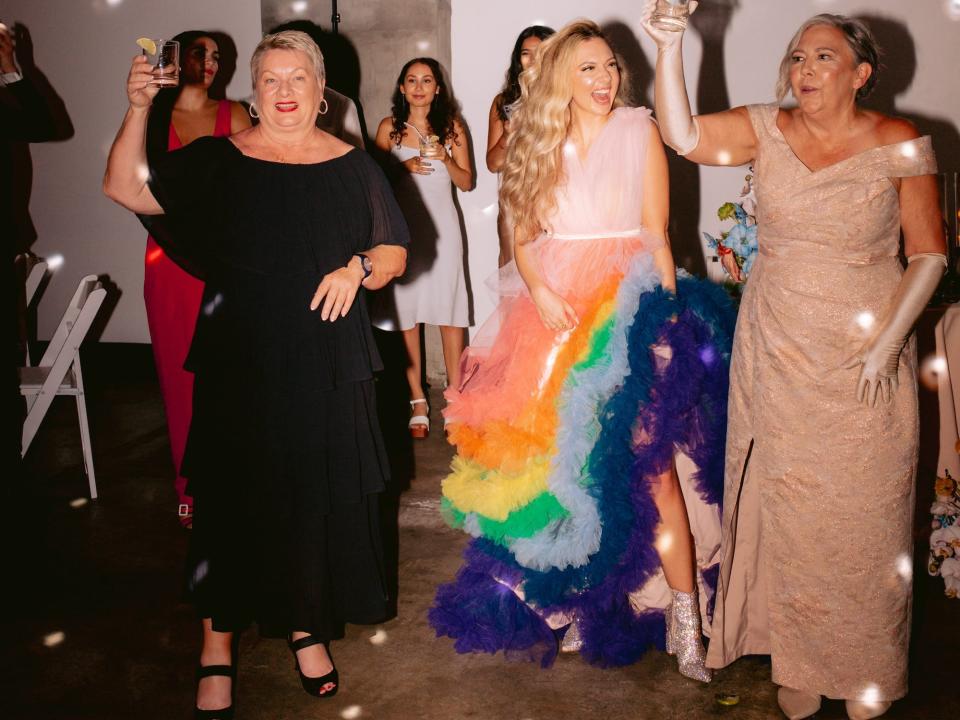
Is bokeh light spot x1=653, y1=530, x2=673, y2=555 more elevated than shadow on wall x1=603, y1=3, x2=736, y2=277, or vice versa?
shadow on wall x1=603, y1=3, x2=736, y2=277

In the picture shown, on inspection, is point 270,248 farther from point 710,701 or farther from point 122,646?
point 710,701

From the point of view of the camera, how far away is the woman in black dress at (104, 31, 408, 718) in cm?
211

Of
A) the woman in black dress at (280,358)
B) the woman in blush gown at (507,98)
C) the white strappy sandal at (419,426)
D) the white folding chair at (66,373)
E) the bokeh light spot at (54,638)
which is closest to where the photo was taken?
the woman in black dress at (280,358)

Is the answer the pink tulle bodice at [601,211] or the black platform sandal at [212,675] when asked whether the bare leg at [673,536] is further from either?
the black platform sandal at [212,675]

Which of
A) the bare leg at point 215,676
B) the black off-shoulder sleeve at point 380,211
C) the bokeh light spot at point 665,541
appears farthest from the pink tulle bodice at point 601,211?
the bare leg at point 215,676

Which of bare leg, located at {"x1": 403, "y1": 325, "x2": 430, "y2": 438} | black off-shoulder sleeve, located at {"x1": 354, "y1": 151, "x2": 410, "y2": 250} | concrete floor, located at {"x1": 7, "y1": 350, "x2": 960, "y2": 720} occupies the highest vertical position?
black off-shoulder sleeve, located at {"x1": 354, "y1": 151, "x2": 410, "y2": 250}

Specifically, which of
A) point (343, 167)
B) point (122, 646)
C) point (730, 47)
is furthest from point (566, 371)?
point (730, 47)

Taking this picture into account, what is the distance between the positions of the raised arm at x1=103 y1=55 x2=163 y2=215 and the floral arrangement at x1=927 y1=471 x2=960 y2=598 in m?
2.51

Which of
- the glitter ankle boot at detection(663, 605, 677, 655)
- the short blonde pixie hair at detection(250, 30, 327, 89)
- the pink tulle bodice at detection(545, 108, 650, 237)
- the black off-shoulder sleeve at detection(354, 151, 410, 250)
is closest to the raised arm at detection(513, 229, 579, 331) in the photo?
the pink tulle bodice at detection(545, 108, 650, 237)

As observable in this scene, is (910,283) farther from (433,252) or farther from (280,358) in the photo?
(433,252)

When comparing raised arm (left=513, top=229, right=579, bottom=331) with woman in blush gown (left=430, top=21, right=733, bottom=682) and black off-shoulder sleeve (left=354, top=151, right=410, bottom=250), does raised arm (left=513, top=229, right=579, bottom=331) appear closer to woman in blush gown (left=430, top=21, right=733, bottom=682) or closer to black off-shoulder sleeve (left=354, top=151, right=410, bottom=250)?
woman in blush gown (left=430, top=21, right=733, bottom=682)

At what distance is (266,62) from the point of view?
209cm

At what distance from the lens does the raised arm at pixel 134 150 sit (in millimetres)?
1964

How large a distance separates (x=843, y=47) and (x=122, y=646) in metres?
2.42
